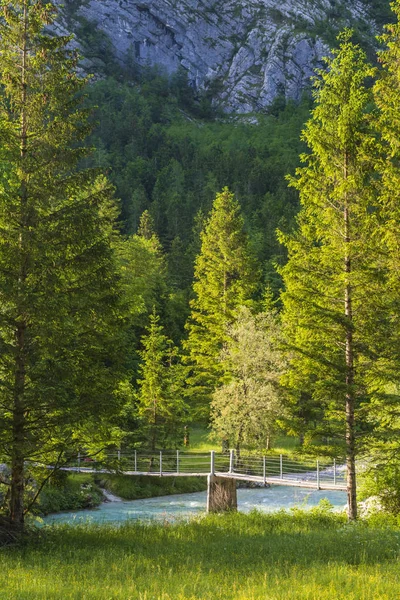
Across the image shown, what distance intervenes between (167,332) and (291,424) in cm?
4618

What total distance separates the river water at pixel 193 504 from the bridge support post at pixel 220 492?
97cm

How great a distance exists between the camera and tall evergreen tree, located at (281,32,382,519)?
1586cm

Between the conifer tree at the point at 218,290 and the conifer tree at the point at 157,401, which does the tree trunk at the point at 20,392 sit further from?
the conifer tree at the point at 218,290

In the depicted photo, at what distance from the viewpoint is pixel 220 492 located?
1001 inches

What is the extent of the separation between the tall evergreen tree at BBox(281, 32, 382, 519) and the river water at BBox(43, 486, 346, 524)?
35.5 feet

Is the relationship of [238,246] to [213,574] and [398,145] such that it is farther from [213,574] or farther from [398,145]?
[213,574]

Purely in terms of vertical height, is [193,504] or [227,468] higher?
[227,468]

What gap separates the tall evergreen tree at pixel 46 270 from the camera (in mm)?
11695

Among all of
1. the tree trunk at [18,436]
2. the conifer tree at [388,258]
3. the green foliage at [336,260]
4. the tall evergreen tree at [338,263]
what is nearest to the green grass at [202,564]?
the tree trunk at [18,436]

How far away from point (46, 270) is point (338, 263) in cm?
815

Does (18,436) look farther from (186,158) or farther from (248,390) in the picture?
(186,158)

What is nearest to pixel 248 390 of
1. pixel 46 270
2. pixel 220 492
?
pixel 220 492

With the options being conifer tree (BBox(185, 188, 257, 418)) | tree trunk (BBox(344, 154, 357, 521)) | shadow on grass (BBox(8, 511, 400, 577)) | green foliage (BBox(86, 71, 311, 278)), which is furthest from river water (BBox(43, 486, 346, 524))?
green foliage (BBox(86, 71, 311, 278))

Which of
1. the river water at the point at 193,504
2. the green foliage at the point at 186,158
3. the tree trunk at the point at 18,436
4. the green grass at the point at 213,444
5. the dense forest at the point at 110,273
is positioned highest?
the green foliage at the point at 186,158
